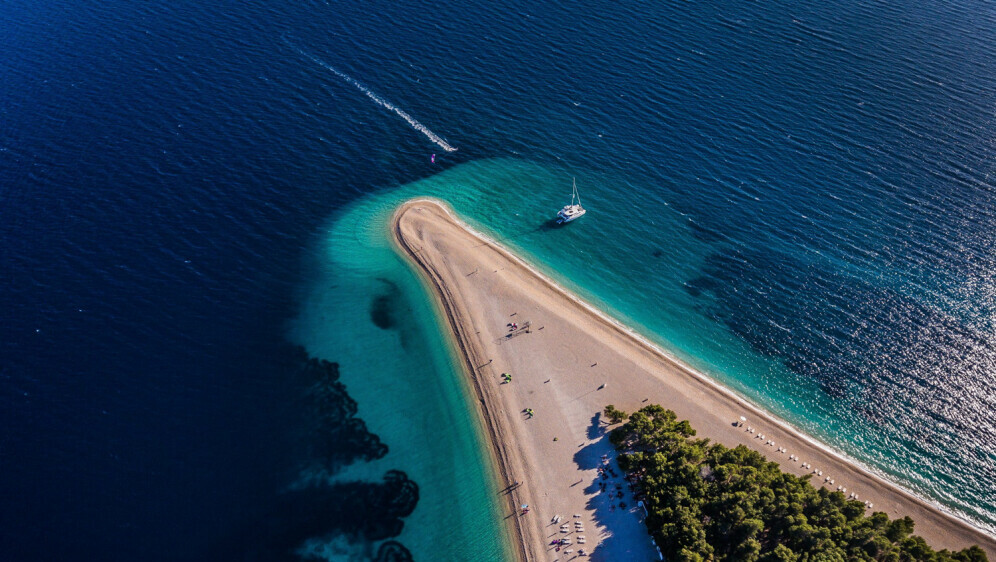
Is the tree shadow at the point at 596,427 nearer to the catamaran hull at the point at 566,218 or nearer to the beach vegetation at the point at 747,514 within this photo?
the beach vegetation at the point at 747,514

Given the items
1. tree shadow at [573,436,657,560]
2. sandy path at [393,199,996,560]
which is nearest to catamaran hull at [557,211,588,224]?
sandy path at [393,199,996,560]

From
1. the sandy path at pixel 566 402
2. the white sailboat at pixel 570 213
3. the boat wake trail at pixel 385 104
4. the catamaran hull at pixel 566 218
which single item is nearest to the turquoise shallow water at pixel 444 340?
the catamaran hull at pixel 566 218

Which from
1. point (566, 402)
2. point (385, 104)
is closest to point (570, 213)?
point (566, 402)

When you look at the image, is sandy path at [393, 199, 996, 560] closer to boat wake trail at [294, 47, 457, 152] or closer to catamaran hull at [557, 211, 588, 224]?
catamaran hull at [557, 211, 588, 224]

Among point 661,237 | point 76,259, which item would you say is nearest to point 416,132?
point 661,237

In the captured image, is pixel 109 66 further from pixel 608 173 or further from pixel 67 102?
pixel 608 173
